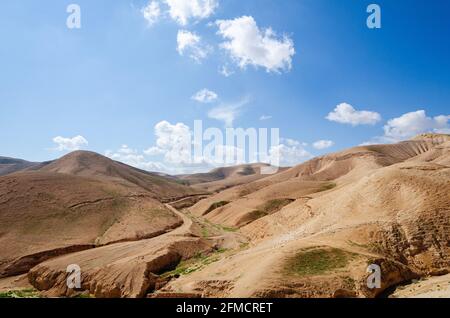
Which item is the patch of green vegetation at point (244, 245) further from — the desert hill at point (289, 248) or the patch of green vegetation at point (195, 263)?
the patch of green vegetation at point (195, 263)

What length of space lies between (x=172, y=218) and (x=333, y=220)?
25499mm

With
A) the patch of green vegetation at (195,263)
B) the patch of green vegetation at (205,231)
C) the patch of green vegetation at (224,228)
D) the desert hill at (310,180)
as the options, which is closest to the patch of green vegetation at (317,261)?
the patch of green vegetation at (195,263)

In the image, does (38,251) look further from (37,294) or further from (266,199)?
(266,199)

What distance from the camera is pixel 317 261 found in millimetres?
18328

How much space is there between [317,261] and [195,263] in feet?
40.9

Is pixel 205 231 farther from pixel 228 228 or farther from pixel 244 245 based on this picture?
pixel 244 245

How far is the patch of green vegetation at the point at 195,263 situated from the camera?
2518cm

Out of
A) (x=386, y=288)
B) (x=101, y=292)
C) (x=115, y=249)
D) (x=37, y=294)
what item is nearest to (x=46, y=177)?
(x=115, y=249)

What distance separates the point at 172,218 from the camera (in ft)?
154

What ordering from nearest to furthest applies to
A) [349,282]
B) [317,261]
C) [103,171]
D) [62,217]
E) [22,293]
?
[349,282] → [317,261] → [22,293] → [62,217] → [103,171]

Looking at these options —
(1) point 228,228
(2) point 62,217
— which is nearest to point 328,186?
(1) point 228,228

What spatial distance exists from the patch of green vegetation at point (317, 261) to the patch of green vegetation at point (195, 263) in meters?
9.05

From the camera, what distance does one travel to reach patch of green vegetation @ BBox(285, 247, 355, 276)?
17422 millimetres

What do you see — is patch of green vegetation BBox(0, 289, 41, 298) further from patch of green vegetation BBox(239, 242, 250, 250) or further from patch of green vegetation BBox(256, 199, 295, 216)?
patch of green vegetation BBox(256, 199, 295, 216)
